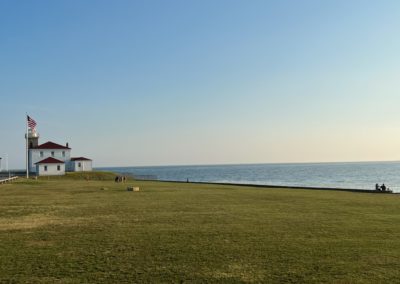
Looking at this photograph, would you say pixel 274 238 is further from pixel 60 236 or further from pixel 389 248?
pixel 60 236

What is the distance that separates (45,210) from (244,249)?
11768mm

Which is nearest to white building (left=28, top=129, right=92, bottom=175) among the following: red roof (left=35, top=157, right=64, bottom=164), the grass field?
red roof (left=35, top=157, right=64, bottom=164)

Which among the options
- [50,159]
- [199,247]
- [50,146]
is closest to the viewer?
[199,247]

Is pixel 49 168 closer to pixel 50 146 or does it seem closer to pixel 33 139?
pixel 50 146

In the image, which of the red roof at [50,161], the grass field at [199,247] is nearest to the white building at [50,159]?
the red roof at [50,161]

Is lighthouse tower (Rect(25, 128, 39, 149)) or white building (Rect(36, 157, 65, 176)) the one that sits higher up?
lighthouse tower (Rect(25, 128, 39, 149))

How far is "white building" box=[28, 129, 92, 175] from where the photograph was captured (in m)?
72.9

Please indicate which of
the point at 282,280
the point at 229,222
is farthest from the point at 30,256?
the point at 229,222

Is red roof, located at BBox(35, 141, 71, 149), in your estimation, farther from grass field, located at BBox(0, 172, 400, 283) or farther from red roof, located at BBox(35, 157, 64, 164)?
grass field, located at BBox(0, 172, 400, 283)

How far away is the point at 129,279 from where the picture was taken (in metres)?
8.20

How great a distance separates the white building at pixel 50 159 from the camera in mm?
72938

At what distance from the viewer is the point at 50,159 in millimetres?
74062

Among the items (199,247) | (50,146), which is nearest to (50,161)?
(50,146)

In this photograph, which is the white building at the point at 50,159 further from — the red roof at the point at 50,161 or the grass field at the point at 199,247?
the grass field at the point at 199,247
